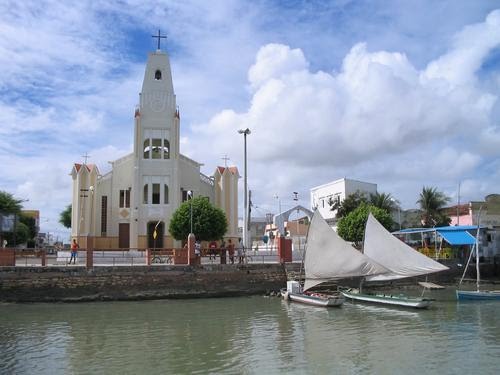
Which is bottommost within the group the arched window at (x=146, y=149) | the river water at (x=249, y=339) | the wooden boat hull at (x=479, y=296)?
the river water at (x=249, y=339)

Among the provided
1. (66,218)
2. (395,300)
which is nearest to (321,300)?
(395,300)

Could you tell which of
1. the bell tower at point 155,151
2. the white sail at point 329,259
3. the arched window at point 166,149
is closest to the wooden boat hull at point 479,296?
the white sail at point 329,259

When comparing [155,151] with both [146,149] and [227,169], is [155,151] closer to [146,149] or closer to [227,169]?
[146,149]

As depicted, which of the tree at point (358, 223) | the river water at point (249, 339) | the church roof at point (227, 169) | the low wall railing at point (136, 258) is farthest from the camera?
the church roof at point (227, 169)

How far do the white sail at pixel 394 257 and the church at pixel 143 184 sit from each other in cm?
2283

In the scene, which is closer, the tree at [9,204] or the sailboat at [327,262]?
the sailboat at [327,262]

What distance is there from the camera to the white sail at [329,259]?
30391 millimetres

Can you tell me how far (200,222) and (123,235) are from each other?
12.3 m

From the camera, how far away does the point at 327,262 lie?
30.8m

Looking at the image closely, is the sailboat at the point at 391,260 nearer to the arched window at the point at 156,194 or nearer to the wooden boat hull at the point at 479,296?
the wooden boat hull at the point at 479,296

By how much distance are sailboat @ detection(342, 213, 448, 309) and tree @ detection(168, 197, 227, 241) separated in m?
14.2

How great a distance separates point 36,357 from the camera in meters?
18.0

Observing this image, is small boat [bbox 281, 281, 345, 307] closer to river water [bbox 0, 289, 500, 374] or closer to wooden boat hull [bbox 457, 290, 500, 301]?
river water [bbox 0, 289, 500, 374]

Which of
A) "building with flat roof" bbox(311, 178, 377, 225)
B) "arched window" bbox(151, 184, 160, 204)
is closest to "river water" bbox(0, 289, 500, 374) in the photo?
"arched window" bbox(151, 184, 160, 204)
